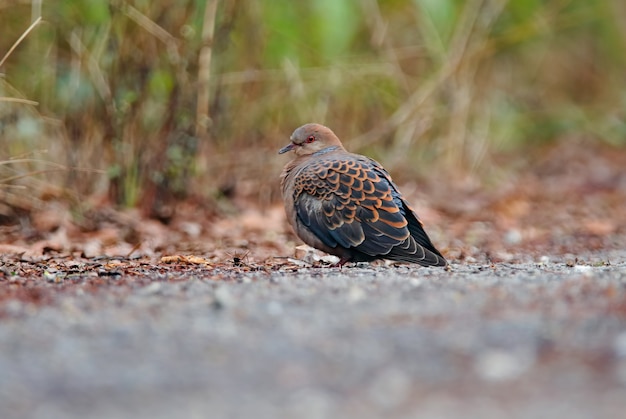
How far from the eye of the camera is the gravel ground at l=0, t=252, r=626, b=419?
305cm

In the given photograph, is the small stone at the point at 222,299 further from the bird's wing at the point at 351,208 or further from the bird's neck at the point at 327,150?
the bird's neck at the point at 327,150

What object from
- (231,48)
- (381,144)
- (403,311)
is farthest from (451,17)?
(403,311)

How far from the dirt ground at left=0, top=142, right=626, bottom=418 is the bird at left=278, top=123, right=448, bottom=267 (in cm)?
26

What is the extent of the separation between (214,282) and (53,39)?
394 centimetres

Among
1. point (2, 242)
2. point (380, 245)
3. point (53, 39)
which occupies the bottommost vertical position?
point (2, 242)

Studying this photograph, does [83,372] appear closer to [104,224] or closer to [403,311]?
[403,311]

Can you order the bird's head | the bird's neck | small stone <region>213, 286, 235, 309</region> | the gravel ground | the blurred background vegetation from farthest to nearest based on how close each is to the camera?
the blurred background vegetation < the bird's head < the bird's neck < small stone <region>213, 286, 235, 309</region> < the gravel ground

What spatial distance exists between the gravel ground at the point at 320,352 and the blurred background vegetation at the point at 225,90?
239 cm

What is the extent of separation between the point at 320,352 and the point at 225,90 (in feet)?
18.9

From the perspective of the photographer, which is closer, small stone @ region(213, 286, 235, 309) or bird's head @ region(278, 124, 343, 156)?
small stone @ region(213, 286, 235, 309)

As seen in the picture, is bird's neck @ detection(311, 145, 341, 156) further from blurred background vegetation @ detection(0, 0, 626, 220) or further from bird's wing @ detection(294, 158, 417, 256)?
blurred background vegetation @ detection(0, 0, 626, 220)

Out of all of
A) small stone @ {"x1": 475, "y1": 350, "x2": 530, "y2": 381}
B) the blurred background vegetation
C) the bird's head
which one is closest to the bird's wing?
the bird's head

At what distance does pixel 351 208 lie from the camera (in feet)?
20.1

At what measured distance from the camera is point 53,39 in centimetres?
817
